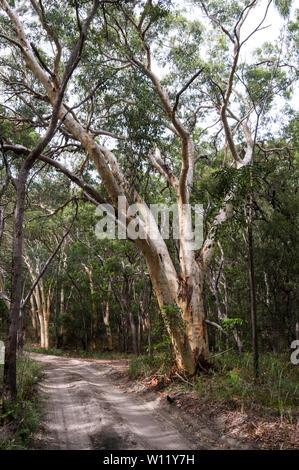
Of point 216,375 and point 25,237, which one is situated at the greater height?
point 25,237

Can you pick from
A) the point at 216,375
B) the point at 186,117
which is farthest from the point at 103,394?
the point at 186,117

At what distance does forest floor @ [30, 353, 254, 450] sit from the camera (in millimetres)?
4453

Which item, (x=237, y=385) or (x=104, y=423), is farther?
(x=237, y=385)

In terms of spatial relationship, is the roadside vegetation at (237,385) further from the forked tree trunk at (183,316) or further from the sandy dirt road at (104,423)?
the sandy dirt road at (104,423)

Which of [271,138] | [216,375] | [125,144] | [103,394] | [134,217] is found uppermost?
[271,138]

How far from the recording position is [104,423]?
16.8ft

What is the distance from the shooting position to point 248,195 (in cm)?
686

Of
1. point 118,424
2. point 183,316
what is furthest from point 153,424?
point 183,316

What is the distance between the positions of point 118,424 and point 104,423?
0.22m

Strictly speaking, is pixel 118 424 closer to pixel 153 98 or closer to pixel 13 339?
pixel 13 339

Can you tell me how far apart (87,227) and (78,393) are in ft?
36.4
